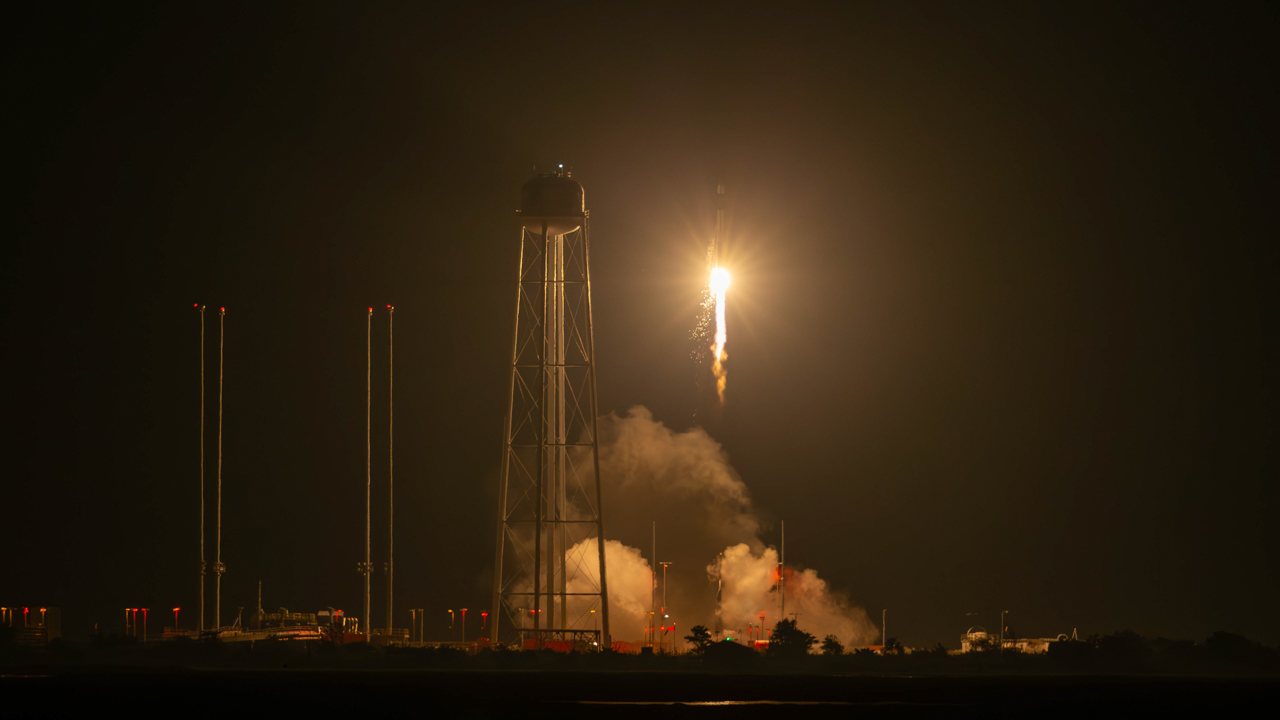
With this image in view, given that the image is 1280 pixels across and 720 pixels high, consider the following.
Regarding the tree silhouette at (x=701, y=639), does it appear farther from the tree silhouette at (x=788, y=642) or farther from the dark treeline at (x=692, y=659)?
the tree silhouette at (x=788, y=642)

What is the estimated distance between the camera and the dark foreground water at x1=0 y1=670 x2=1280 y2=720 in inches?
1409

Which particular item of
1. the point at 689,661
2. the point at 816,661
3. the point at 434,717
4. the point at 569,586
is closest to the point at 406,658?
the point at 689,661

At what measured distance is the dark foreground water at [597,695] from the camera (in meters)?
35.8

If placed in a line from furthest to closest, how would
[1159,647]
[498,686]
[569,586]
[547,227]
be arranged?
1. [569,586]
2. [547,227]
3. [1159,647]
4. [498,686]

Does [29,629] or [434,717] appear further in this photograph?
[29,629]

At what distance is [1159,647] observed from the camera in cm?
5794

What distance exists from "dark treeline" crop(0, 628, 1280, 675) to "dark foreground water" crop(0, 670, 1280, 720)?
3.24 metres

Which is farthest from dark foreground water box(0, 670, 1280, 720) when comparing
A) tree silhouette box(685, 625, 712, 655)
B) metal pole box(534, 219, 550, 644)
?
metal pole box(534, 219, 550, 644)

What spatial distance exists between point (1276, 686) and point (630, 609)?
4013 centimetres

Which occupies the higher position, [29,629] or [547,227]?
[547,227]

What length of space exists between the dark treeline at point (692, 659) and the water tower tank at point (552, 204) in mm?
18043

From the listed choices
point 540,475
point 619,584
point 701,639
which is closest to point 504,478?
point 540,475

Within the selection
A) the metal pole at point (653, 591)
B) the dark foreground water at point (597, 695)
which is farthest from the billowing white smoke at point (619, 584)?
the dark foreground water at point (597, 695)

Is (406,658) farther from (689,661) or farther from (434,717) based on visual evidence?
(434,717)
